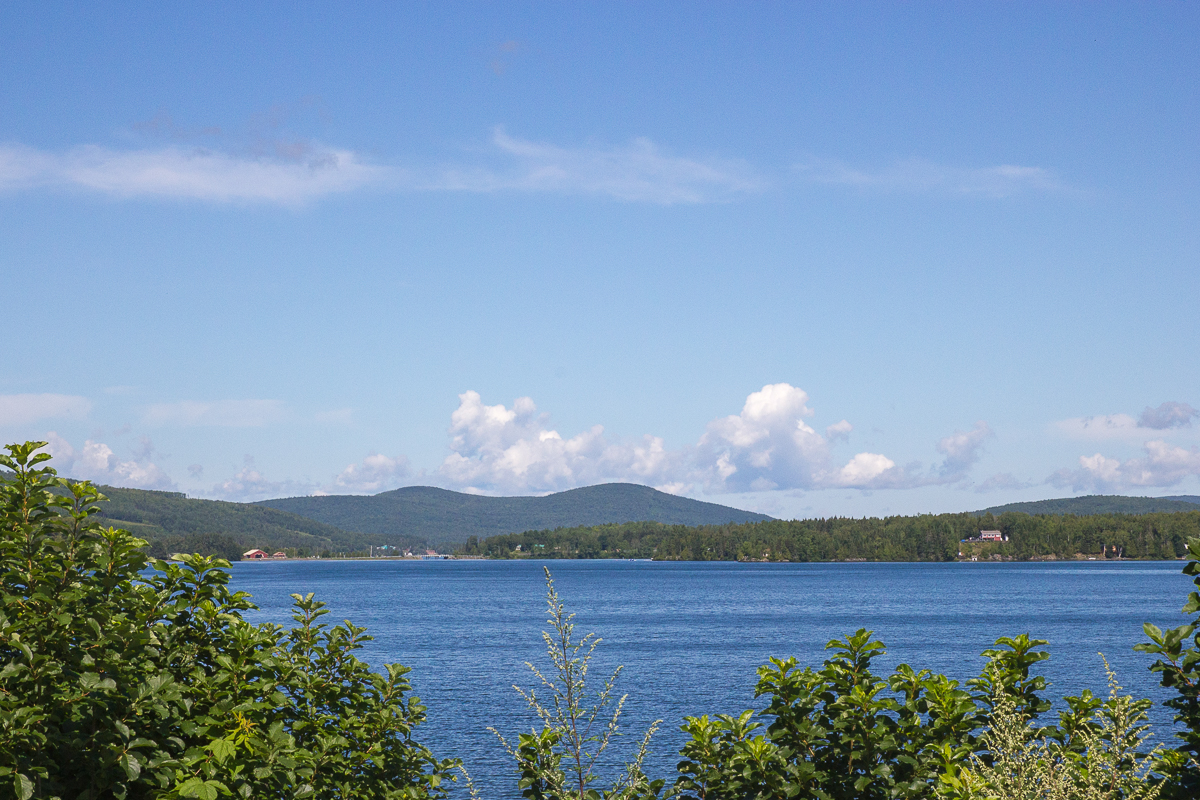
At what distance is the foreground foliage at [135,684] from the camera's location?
23.7 ft

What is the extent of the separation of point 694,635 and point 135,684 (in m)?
85.0

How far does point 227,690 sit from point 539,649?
70834 mm

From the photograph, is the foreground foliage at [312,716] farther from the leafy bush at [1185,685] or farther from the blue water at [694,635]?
the blue water at [694,635]

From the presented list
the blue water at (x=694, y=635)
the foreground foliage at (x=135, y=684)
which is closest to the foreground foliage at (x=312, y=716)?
the foreground foliage at (x=135, y=684)

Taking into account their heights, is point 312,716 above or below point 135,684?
below

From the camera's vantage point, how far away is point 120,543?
27.5 ft

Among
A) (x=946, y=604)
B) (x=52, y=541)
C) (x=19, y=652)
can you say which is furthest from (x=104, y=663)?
(x=946, y=604)

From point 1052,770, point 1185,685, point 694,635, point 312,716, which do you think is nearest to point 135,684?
point 312,716

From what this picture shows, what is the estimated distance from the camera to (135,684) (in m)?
8.08

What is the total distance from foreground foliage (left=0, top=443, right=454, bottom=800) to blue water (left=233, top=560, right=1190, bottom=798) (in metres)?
7.66

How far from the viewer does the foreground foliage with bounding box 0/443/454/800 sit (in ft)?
23.7

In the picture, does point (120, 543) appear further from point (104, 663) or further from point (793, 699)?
point (793, 699)

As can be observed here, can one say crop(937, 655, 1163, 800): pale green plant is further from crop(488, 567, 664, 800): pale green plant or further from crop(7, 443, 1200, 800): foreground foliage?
crop(488, 567, 664, 800): pale green plant

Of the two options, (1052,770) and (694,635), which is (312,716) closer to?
(1052,770)
